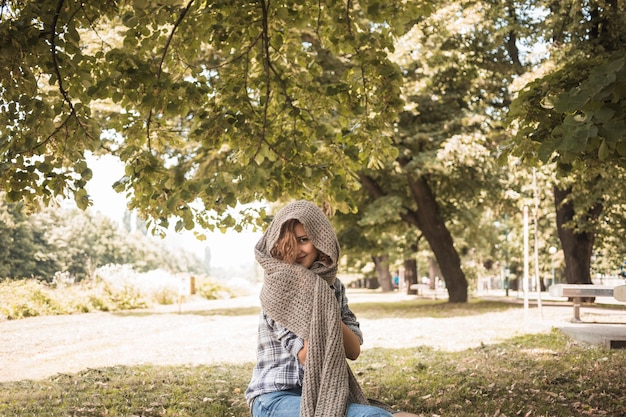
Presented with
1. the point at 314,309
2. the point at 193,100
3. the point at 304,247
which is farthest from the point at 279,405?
the point at 193,100

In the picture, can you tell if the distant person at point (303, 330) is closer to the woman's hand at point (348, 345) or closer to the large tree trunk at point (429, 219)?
the woman's hand at point (348, 345)

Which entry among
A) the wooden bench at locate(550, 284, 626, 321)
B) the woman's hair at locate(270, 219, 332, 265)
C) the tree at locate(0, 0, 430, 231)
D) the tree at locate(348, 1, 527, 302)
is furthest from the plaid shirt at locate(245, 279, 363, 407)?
the tree at locate(348, 1, 527, 302)

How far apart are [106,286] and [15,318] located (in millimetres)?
6691

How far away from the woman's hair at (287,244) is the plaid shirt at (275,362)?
1.06 ft

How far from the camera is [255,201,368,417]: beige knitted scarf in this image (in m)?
2.88

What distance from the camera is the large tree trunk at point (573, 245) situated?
2086 centimetres

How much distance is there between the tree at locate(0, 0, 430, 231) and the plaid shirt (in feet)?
9.21

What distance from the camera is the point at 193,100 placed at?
7.07m

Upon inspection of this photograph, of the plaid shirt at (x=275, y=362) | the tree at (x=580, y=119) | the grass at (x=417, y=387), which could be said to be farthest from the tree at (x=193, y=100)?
the plaid shirt at (x=275, y=362)

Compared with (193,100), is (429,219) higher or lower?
lower

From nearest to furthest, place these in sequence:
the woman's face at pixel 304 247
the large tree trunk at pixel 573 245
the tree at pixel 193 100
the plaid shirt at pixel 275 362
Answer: the plaid shirt at pixel 275 362
the woman's face at pixel 304 247
the tree at pixel 193 100
the large tree trunk at pixel 573 245

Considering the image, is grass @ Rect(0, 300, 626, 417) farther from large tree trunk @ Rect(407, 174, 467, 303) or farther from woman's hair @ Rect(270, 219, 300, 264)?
large tree trunk @ Rect(407, 174, 467, 303)

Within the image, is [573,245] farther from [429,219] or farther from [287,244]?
[287,244]

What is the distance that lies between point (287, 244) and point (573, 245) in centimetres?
2017
